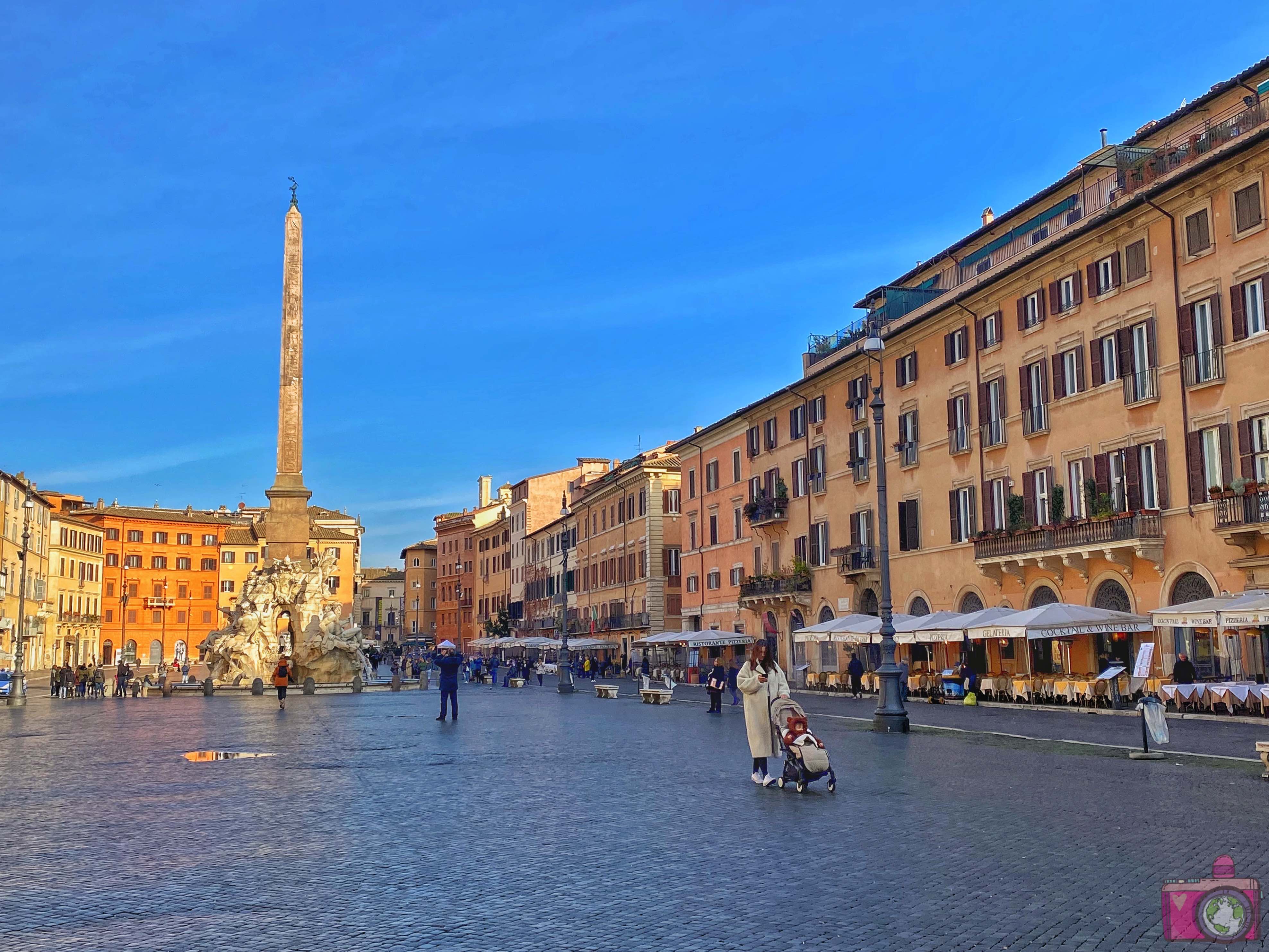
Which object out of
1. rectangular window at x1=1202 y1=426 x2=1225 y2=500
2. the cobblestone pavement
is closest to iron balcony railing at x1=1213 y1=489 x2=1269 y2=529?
rectangular window at x1=1202 y1=426 x2=1225 y2=500

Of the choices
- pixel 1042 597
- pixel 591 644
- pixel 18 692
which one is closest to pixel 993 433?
pixel 1042 597

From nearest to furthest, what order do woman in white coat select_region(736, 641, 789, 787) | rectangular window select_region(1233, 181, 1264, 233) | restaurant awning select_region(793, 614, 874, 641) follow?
woman in white coat select_region(736, 641, 789, 787), rectangular window select_region(1233, 181, 1264, 233), restaurant awning select_region(793, 614, 874, 641)

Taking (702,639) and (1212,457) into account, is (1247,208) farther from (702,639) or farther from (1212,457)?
(702,639)

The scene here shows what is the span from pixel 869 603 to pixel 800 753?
32198 millimetres

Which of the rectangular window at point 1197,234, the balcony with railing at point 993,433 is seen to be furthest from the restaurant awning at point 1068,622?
the rectangular window at point 1197,234

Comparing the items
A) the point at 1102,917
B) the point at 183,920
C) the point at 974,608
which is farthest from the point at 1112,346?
the point at 183,920

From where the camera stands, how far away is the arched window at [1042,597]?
109 feet

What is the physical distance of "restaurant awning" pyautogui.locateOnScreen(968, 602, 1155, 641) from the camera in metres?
27.4

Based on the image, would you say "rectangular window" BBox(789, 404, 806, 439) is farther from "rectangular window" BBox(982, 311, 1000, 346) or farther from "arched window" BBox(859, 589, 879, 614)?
"rectangular window" BBox(982, 311, 1000, 346)

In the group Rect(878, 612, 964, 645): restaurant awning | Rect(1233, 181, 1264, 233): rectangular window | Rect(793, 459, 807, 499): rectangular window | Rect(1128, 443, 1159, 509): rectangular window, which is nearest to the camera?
Rect(1233, 181, 1264, 233): rectangular window

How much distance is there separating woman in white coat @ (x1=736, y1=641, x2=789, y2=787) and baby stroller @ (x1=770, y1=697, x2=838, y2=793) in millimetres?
327

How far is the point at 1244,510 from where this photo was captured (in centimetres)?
2556

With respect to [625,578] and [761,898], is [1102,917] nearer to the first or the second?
[761,898]

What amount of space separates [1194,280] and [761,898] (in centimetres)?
2488
